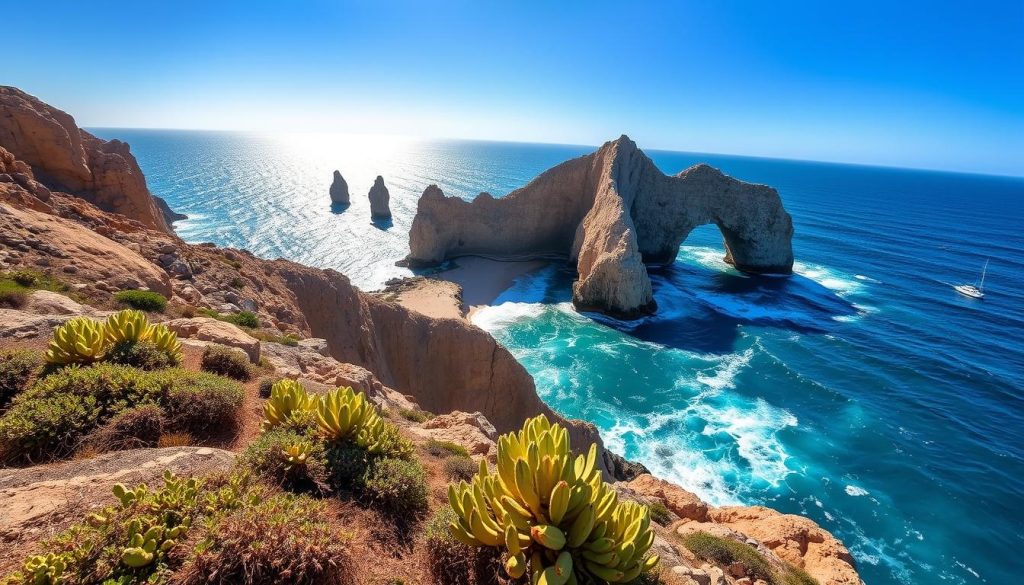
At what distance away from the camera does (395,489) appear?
6.38 metres

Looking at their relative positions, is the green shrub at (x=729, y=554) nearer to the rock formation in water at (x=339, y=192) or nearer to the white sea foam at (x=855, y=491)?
the white sea foam at (x=855, y=491)

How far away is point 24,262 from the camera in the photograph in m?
12.9


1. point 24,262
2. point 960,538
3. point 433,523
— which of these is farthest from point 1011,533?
point 24,262

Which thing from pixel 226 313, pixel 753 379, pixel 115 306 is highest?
pixel 115 306

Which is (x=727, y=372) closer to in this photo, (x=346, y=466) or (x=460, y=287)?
(x=460, y=287)

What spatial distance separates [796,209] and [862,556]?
306ft

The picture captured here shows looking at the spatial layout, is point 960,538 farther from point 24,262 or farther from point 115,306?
point 24,262

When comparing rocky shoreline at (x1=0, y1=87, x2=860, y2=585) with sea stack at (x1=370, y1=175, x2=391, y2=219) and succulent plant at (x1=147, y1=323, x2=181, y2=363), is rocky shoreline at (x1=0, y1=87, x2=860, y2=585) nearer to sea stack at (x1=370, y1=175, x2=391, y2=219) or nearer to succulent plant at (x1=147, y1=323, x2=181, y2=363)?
succulent plant at (x1=147, y1=323, x2=181, y2=363)

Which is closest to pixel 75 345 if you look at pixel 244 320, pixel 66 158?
pixel 244 320

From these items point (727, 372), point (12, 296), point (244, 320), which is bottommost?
point (727, 372)

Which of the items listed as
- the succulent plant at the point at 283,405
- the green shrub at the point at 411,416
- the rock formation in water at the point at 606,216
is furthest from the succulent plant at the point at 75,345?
the rock formation in water at the point at 606,216

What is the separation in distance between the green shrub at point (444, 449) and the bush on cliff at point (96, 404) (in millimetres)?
3746

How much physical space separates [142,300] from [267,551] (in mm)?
12278

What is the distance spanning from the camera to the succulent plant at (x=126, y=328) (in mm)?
8625
